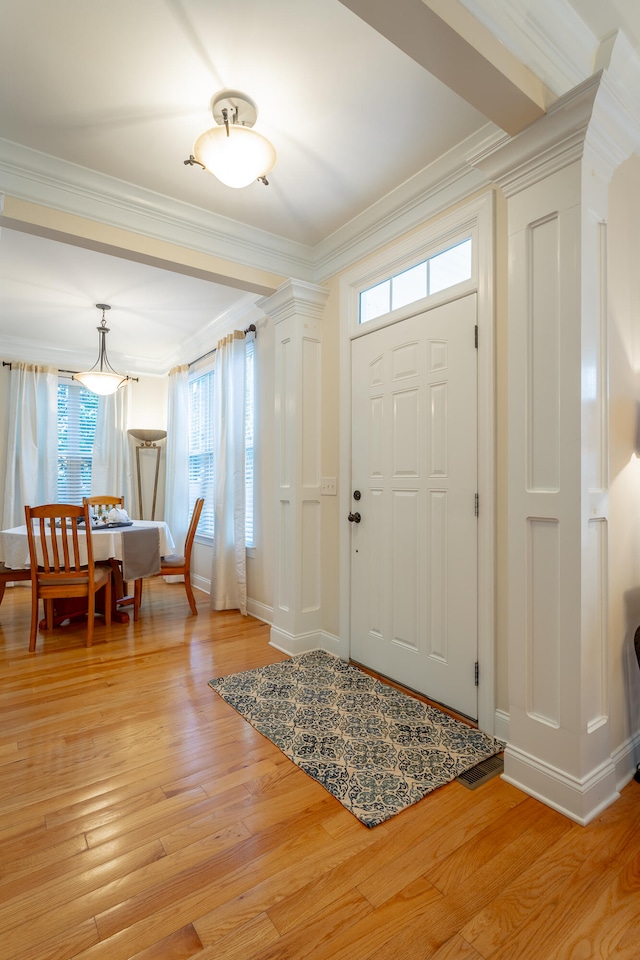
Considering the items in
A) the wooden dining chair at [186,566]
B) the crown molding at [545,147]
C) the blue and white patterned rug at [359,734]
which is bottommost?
the blue and white patterned rug at [359,734]

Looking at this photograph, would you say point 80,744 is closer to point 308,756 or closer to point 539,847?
point 308,756

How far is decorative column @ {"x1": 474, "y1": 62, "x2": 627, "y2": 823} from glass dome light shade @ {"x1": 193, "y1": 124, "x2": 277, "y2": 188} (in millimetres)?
929

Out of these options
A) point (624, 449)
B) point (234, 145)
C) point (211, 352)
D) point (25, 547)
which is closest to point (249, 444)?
point (211, 352)

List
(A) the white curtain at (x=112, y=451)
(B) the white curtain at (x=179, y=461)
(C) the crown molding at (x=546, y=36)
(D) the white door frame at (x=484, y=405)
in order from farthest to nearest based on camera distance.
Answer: (A) the white curtain at (x=112, y=451) < (B) the white curtain at (x=179, y=461) < (D) the white door frame at (x=484, y=405) < (C) the crown molding at (x=546, y=36)

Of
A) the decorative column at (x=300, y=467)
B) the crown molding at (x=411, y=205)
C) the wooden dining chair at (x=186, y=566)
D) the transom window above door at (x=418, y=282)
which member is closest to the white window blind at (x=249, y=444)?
the wooden dining chair at (x=186, y=566)

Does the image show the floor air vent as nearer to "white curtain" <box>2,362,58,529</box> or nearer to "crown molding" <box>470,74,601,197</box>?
"crown molding" <box>470,74,601,197</box>

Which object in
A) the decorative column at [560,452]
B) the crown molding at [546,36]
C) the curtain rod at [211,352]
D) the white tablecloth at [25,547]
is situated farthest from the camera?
the curtain rod at [211,352]

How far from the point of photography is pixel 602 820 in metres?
1.64

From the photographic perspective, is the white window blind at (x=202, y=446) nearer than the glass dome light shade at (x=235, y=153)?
No

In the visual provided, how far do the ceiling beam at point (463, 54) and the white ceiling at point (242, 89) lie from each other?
0.16 m

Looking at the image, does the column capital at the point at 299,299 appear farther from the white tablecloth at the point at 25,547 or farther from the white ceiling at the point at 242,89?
the white tablecloth at the point at 25,547

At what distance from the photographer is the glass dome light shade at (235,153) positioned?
1860 millimetres

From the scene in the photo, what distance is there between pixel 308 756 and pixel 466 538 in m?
1.22

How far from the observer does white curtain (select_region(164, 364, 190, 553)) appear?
542cm
